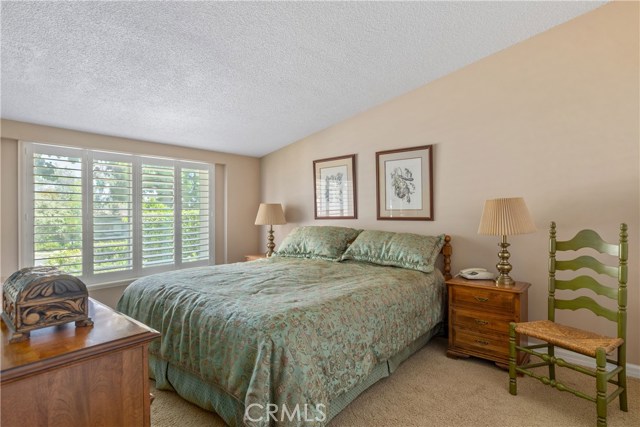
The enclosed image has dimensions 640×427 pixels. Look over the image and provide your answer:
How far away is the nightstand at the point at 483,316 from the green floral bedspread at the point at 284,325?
0.60ft

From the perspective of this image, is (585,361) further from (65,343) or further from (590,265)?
(65,343)

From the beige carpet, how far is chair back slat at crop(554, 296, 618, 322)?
22.0 inches

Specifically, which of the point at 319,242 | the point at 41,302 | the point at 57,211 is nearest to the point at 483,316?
the point at 319,242

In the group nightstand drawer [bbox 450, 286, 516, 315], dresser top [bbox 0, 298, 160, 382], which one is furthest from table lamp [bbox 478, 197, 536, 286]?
dresser top [bbox 0, 298, 160, 382]

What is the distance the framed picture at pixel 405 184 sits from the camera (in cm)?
335

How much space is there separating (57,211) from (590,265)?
173 inches

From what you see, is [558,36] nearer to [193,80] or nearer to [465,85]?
[465,85]

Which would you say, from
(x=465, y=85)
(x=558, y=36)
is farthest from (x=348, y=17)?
(x=558, y=36)

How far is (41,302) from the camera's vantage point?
974 mm

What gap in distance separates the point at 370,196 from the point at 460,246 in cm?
112

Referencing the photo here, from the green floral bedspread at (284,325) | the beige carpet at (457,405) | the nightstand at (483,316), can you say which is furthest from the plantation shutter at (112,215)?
the nightstand at (483,316)

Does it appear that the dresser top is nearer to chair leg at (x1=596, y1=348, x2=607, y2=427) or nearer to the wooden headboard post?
chair leg at (x1=596, y1=348, x2=607, y2=427)

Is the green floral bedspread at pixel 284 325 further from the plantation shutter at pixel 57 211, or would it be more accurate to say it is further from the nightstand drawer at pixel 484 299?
the plantation shutter at pixel 57 211

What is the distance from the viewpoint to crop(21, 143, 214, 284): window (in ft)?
10.1
